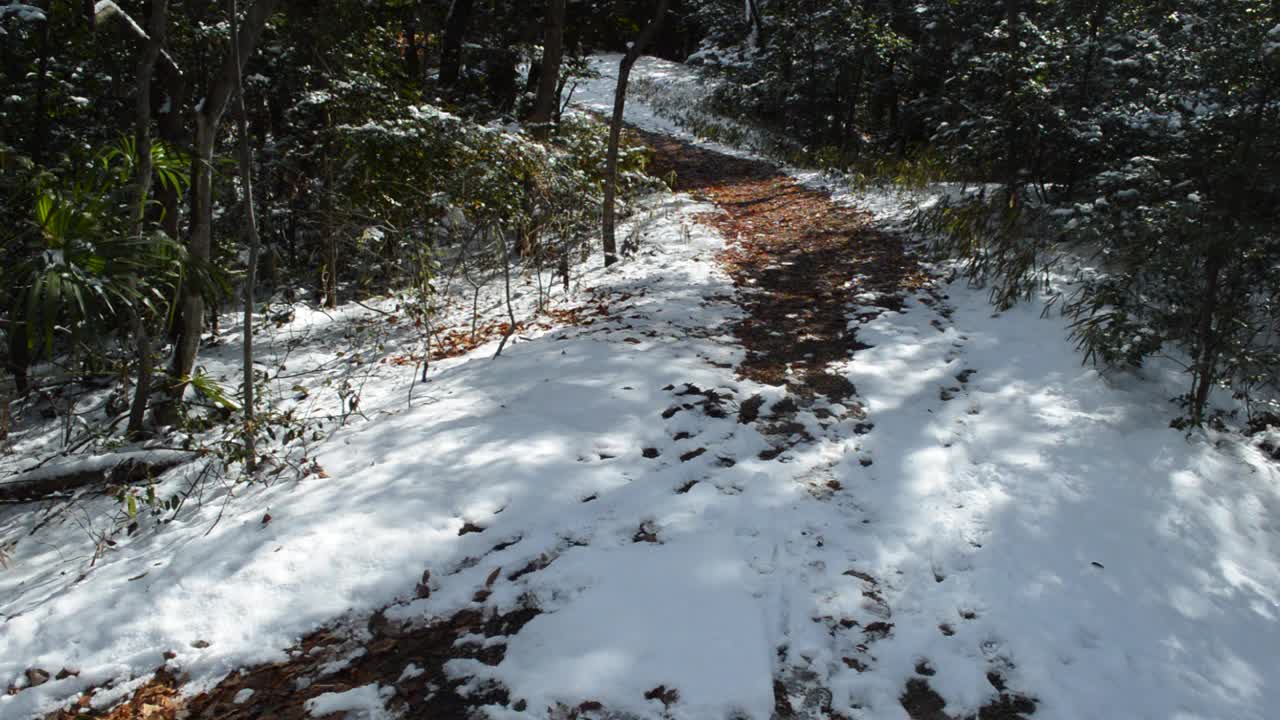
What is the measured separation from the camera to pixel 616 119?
7246mm

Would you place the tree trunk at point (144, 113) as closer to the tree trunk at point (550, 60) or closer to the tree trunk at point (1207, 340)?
the tree trunk at point (550, 60)

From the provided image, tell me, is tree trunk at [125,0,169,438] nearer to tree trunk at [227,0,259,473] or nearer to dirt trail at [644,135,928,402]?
tree trunk at [227,0,259,473]

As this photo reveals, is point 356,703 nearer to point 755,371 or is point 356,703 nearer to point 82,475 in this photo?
point 82,475

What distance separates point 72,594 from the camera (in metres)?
2.61

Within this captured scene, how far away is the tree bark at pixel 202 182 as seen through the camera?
149 inches

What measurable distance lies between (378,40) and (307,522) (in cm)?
620

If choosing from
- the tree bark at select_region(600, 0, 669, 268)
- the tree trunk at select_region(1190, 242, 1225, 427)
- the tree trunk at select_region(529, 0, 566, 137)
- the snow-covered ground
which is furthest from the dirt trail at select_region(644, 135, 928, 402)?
the tree trunk at select_region(529, 0, 566, 137)

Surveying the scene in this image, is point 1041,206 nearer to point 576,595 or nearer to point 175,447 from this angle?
point 576,595

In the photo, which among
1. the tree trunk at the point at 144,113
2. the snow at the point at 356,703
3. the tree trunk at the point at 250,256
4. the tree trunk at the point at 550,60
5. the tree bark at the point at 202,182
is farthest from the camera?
the tree trunk at the point at 550,60

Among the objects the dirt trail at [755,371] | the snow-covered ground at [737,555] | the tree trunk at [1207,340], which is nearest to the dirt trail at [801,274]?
the dirt trail at [755,371]

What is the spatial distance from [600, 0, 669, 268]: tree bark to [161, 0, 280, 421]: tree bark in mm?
3496

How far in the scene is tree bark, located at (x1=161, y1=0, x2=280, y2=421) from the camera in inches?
149

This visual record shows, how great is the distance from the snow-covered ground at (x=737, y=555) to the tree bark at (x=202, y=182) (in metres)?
1.15

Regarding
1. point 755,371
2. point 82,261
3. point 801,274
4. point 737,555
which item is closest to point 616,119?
point 801,274
